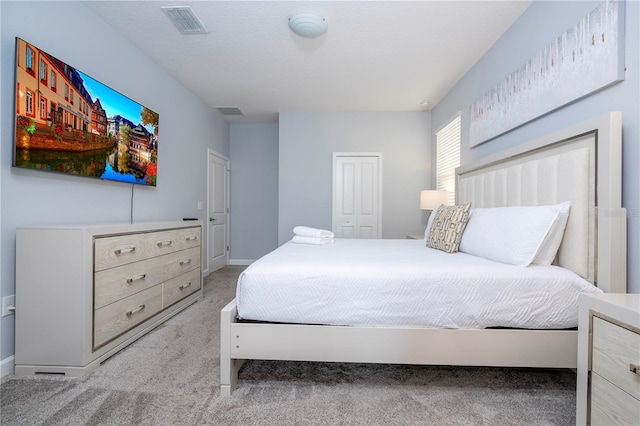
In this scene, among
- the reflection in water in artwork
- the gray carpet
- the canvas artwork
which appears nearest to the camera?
the gray carpet

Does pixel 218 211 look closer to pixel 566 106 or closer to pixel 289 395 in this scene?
pixel 289 395

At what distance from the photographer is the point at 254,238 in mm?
5363

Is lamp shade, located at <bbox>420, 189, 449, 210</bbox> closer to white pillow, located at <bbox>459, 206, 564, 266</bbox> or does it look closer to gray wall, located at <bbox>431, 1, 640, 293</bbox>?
gray wall, located at <bbox>431, 1, 640, 293</bbox>

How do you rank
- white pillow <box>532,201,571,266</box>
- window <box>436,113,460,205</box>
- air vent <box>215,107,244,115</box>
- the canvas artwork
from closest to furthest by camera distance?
1. the canvas artwork
2. white pillow <box>532,201,571,266</box>
3. window <box>436,113,460,205</box>
4. air vent <box>215,107,244,115</box>

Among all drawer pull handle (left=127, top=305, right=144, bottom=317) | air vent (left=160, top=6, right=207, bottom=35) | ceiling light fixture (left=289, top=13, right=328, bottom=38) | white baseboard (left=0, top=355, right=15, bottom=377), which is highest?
air vent (left=160, top=6, right=207, bottom=35)

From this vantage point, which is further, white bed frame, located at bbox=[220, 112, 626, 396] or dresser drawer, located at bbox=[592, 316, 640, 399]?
white bed frame, located at bbox=[220, 112, 626, 396]

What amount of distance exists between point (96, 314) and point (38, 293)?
32 centimetres

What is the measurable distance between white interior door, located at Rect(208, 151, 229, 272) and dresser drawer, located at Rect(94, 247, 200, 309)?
71.0 inches

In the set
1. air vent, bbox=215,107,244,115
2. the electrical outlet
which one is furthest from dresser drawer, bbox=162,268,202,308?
air vent, bbox=215,107,244,115

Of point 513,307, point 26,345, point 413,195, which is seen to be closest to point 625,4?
point 513,307

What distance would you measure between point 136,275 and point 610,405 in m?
2.64

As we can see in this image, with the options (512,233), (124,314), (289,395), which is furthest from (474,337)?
(124,314)

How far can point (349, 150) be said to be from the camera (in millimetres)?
4652

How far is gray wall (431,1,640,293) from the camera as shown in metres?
1.42
